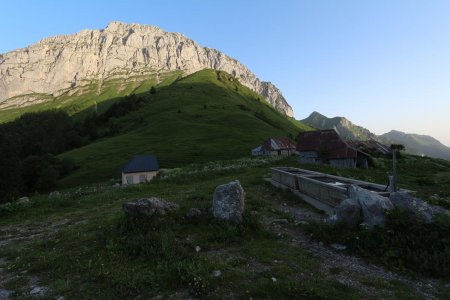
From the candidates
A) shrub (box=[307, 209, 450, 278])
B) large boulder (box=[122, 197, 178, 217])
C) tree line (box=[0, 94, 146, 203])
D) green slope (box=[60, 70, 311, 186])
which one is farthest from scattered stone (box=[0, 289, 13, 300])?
green slope (box=[60, 70, 311, 186])

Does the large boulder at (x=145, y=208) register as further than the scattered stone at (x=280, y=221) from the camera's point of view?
No

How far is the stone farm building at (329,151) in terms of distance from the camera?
5928cm

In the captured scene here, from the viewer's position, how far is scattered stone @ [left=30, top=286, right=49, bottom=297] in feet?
27.4

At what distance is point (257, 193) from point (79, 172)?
77.2 m

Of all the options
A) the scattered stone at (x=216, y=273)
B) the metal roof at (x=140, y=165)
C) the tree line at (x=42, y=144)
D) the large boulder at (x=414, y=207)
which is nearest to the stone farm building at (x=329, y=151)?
the metal roof at (x=140, y=165)

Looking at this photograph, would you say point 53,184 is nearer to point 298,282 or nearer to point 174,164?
point 174,164

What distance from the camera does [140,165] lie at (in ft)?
237

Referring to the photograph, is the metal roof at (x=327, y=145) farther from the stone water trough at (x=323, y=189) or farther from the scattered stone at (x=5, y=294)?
the scattered stone at (x=5, y=294)

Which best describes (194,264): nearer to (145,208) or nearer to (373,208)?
(145,208)

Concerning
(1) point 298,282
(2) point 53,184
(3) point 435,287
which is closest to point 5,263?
(1) point 298,282

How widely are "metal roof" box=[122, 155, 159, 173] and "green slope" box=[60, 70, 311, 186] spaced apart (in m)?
14.0

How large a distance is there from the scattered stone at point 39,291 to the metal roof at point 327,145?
189 ft

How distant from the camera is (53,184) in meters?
→ 80.4

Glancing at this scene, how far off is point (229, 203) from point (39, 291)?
7.19 metres
